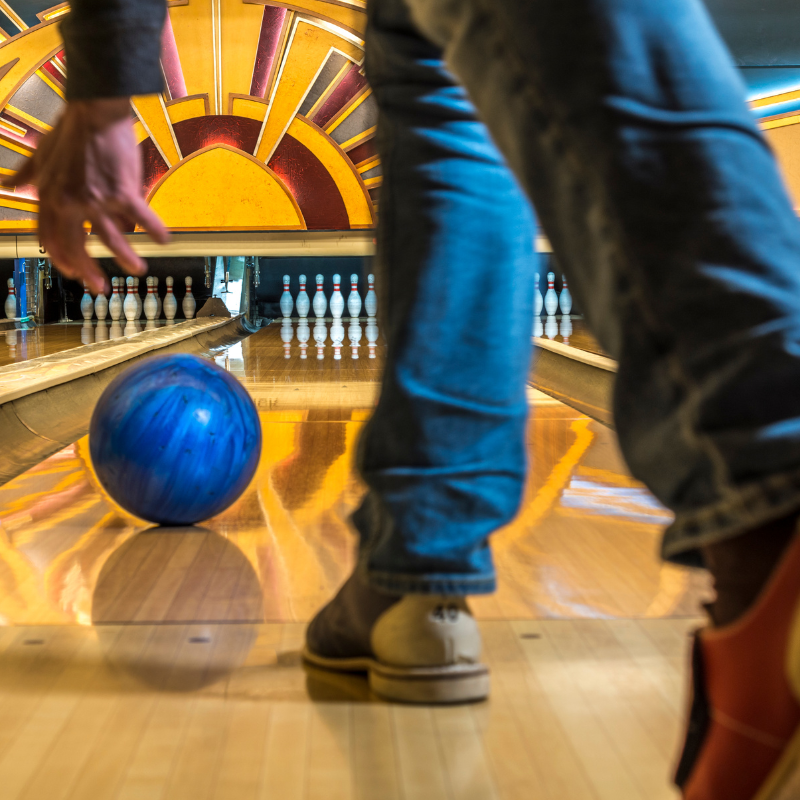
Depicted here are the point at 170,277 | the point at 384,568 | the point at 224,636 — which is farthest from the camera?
the point at 170,277

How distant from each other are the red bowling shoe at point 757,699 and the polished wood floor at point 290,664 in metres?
0.20

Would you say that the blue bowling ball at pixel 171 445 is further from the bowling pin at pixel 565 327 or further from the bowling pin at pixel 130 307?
the bowling pin at pixel 130 307

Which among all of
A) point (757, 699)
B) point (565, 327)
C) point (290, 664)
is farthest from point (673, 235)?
point (565, 327)

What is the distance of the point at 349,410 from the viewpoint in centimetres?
227

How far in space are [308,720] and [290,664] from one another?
0.12m

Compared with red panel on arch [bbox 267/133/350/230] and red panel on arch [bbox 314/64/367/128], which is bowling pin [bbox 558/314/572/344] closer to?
red panel on arch [bbox 267/133/350/230]

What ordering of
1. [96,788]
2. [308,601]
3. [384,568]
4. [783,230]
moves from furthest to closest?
[308,601]
[384,568]
[96,788]
[783,230]

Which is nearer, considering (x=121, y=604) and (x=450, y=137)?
(x=450, y=137)

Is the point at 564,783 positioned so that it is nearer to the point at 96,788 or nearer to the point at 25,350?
the point at 96,788

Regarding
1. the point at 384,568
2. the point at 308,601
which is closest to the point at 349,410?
the point at 308,601

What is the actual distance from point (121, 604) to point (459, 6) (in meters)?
0.69

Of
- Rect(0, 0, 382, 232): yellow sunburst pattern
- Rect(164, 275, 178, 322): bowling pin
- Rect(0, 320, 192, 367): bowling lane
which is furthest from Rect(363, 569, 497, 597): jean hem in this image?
Rect(164, 275, 178, 322): bowling pin

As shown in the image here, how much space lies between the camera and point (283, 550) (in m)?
1.08

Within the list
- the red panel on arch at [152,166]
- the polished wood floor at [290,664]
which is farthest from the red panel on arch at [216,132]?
the polished wood floor at [290,664]
